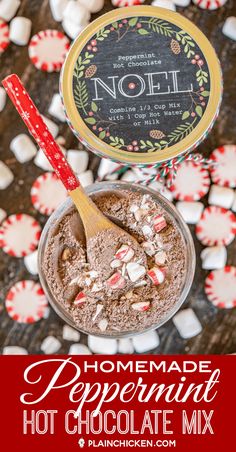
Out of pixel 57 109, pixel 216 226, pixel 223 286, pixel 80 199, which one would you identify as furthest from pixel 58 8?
pixel 223 286

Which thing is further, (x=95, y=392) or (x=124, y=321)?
(x=95, y=392)

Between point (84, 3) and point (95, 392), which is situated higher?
point (84, 3)

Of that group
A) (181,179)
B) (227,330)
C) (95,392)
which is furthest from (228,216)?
(95,392)

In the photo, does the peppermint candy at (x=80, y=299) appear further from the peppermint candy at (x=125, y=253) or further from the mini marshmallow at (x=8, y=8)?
the mini marshmallow at (x=8, y=8)

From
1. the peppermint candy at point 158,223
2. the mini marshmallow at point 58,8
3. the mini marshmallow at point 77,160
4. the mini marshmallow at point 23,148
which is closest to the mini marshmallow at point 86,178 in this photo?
the mini marshmallow at point 77,160

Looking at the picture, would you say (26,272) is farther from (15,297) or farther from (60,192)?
(60,192)

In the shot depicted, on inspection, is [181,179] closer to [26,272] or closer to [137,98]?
[137,98]

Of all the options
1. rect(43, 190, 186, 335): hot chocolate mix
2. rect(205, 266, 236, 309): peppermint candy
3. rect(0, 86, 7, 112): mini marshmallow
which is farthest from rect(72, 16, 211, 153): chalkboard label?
rect(205, 266, 236, 309): peppermint candy

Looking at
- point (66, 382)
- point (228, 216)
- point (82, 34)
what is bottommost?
point (66, 382)
